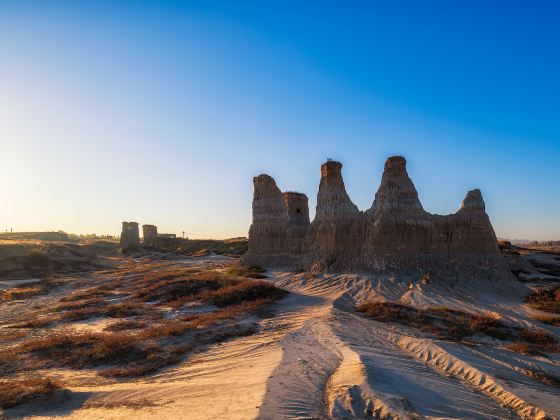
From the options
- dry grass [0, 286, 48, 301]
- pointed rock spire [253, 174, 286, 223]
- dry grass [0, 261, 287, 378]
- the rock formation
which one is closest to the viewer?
dry grass [0, 261, 287, 378]

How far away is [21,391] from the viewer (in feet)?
26.5

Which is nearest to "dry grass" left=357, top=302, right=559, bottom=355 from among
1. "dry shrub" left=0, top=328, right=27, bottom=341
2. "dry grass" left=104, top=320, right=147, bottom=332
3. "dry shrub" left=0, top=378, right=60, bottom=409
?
"dry grass" left=104, top=320, right=147, bottom=332

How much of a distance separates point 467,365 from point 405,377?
2305 millimetres

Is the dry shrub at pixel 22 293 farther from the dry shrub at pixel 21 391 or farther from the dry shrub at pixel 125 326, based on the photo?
the dry shrub at pixel 21 391

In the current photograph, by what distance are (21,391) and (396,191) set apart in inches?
853

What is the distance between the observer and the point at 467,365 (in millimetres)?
9266

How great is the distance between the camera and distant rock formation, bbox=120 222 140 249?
7262 centimetres

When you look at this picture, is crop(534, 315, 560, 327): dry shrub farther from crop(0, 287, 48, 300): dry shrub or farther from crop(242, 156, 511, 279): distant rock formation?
crop(0, 287, 48, 300): dry shrub

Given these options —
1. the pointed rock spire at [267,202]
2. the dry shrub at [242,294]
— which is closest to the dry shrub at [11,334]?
the dry shrub at [242,294]

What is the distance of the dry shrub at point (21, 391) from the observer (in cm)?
768

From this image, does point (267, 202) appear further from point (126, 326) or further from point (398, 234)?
point (126, 326)

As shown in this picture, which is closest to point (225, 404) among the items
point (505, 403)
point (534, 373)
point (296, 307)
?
point (505, 403)

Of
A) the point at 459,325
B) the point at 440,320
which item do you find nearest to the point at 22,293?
the point at 440,320

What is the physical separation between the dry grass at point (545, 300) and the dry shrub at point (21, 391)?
67.8 feet
